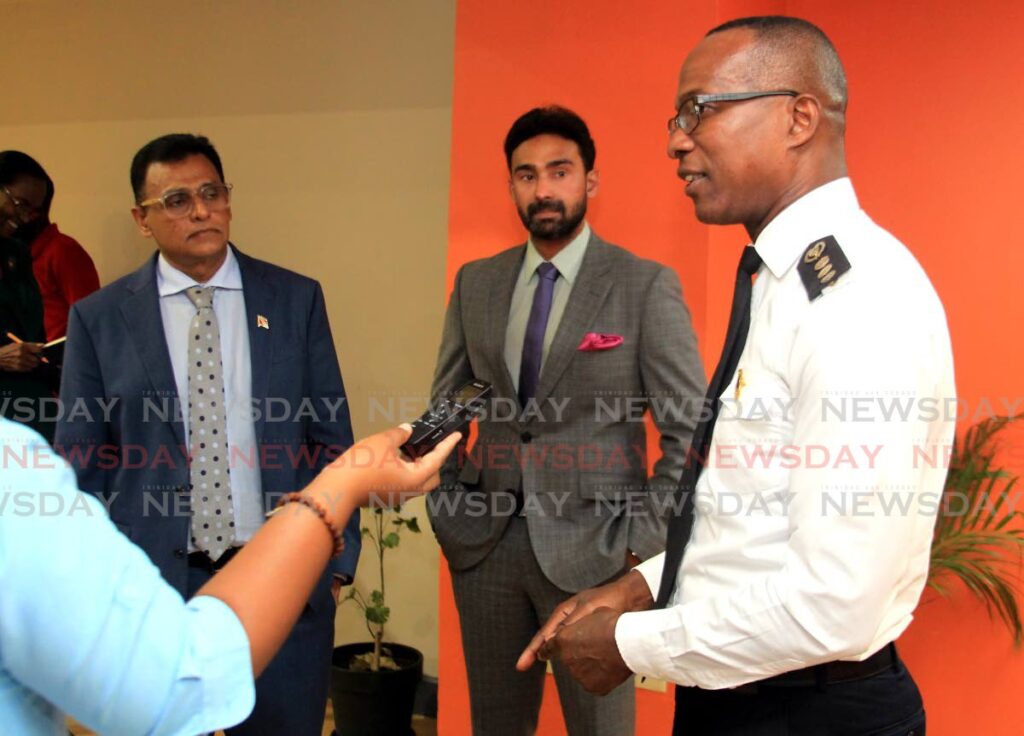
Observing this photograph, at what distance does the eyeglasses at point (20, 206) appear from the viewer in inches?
148

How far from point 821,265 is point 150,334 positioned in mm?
1520

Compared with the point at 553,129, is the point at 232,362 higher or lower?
lower

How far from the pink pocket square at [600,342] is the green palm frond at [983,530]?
1.25m

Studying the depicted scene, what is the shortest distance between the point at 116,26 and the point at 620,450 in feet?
11.6

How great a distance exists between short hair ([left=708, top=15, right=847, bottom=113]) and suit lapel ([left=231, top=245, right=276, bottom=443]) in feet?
4.28

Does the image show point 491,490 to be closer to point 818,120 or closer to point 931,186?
point 818,120

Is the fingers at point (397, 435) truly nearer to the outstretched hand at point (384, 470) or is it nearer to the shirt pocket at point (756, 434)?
the outstretched hand at point (384, 470)

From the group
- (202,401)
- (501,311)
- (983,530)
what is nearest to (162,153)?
(202,401)

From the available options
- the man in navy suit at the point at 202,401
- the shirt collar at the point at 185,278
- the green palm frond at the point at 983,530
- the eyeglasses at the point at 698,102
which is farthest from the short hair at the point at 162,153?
the green palm frond at the point at 983,530

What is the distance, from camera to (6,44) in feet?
15.5

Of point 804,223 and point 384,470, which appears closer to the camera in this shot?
point 384,470

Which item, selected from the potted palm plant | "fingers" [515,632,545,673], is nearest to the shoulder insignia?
"fingers" [515,632,545,673]

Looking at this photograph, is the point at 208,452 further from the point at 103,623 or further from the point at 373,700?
the point at 373,700

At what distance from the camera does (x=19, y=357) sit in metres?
3.43
